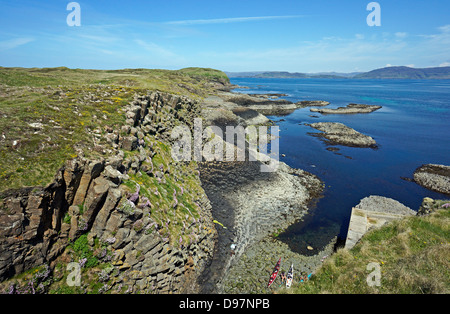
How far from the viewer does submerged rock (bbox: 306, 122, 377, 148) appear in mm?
64188

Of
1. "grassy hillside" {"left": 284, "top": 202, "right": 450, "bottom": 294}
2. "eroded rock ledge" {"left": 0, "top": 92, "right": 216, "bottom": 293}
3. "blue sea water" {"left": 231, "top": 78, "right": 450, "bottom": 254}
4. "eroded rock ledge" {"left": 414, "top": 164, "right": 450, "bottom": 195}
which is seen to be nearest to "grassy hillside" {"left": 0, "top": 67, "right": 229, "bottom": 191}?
"eroded rock ledge" {"left": 0, "top": 92, "right": 216, "bottom": 293}

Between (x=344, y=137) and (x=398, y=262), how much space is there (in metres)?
60.6

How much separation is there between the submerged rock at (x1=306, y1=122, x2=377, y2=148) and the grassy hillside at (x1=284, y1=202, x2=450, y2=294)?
163ft

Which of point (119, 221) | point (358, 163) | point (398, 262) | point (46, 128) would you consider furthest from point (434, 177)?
point (46, 128)

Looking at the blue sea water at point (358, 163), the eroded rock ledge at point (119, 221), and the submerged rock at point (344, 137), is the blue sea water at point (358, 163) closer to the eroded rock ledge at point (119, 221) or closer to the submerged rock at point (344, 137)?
the submerged rock at point (344, 137)

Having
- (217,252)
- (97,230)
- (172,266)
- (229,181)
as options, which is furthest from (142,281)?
(229,181)

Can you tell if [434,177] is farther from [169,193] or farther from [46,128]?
[46,128]

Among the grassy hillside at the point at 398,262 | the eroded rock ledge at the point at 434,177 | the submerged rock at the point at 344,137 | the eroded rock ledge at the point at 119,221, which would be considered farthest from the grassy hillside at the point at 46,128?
the submerged rock at the point at 344,137

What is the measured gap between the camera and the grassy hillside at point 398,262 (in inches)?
502

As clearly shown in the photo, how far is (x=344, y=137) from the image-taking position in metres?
68.1

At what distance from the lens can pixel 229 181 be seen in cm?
3741

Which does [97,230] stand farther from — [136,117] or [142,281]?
[136,117]

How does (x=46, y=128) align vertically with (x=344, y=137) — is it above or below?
above
